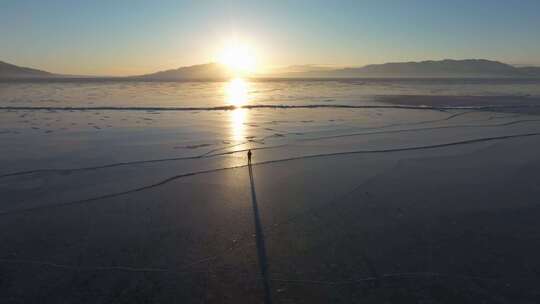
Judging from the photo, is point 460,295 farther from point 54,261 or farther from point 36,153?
point 36,153

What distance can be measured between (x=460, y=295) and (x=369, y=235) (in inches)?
58.9

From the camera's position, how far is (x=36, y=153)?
33.7 feet

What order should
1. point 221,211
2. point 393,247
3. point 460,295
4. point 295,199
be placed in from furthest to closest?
point 295,199
point 221,211
point 393,247
point 460,295

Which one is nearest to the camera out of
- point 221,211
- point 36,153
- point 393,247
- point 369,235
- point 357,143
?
point 393,247

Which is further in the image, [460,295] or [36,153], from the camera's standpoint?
[36,153]

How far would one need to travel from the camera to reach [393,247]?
16.8ft

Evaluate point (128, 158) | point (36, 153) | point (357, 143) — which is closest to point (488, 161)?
point (357, 143)

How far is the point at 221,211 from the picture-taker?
6.37m

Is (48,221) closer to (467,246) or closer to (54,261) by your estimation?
(54,261)

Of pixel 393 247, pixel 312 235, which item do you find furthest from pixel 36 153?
pixel 393 247

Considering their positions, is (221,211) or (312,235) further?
(221,211)

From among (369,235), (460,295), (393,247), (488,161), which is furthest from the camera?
(488,161)

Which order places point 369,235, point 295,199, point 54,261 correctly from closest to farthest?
point 54,261 → point 369,235 → point 295,199

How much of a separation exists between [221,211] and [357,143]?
6430mm
